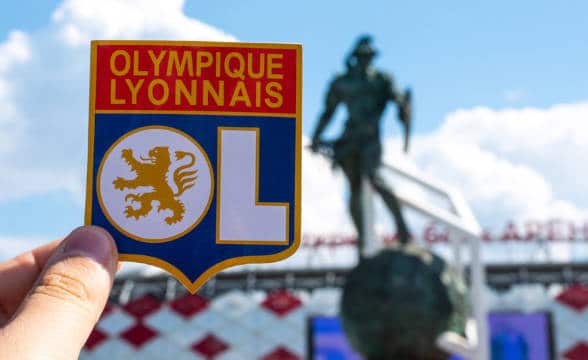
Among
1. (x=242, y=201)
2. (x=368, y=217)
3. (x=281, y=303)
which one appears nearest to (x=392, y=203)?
(x=368, y=217)

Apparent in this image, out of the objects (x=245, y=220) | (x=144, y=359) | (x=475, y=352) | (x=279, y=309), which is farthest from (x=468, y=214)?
(x=144, y=359)

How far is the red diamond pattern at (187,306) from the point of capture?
728 inches

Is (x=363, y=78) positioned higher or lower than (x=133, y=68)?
higher

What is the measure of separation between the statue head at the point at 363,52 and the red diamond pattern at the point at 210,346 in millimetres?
10930

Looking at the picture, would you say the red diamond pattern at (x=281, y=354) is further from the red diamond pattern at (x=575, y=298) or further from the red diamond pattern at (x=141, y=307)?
the red diamond pattern at (x=575, y=298)

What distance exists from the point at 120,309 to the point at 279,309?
4.13 metres

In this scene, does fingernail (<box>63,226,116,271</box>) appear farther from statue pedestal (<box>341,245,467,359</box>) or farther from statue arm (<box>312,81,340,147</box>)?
statue arm (<box>312,81,340,147</box>)

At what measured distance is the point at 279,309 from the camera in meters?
18.1

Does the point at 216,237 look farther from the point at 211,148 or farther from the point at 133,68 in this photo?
the point at 133,68

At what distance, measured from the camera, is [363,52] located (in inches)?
351

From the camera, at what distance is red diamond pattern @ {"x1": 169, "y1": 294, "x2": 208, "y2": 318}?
18.5 m

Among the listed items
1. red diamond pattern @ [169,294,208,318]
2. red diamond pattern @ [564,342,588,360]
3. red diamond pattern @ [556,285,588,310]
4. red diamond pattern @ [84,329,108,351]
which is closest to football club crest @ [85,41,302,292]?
red diamond pattern @ [564,342,588,360]

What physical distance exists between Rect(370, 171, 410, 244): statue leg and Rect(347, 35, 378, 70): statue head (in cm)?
139

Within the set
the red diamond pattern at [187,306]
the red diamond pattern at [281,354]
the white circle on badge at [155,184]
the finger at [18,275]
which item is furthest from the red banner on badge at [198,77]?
the red diamond pattern at [187,306]
